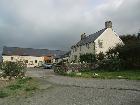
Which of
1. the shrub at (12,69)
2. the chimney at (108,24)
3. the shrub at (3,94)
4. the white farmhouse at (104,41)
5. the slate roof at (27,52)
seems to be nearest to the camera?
the shrub at (3,94)

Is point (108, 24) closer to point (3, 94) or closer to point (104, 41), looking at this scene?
point (104, 41)

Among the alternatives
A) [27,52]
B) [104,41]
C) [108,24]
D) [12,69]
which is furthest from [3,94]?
Result: [27,52]

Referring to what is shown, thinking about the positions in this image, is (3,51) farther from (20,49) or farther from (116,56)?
(116,56)

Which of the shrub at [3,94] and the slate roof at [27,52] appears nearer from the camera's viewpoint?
the shrub at [3,94]

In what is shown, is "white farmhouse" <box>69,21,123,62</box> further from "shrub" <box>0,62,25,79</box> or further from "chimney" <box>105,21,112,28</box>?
"shrub" <box>0,62,25,79</box>

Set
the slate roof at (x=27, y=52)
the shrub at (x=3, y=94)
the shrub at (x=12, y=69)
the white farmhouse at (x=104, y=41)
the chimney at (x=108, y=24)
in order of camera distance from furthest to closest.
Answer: the slate roof at (x=27, y=52) < the chimney at (x=108, y=24) < the white farmhouse at (x=104, y=41) < the shrub at (x=12, y=69) < the shrub at (x=3, y=94)

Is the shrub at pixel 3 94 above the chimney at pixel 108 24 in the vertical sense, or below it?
below

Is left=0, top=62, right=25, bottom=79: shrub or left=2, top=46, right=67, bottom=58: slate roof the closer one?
left=0, top=62, right=25, bottom=79: shrub

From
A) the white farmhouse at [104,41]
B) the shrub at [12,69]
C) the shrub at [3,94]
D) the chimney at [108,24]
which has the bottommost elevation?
the shrub at [3,94]

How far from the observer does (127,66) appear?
43438 millimetres

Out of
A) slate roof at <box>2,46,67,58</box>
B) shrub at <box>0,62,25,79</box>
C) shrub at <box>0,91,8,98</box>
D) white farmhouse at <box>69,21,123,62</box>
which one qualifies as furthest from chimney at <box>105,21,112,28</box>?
shrub at <box>0,91,8,98</box>

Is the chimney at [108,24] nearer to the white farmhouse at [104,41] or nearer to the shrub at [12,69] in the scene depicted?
the white farmhouse at [104,41]

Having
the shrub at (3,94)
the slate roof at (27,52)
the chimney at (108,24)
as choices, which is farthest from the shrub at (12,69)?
the slate roof at (27,52)

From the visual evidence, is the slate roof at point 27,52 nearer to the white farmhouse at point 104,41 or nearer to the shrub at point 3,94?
the white farmhouse at point 104,41
